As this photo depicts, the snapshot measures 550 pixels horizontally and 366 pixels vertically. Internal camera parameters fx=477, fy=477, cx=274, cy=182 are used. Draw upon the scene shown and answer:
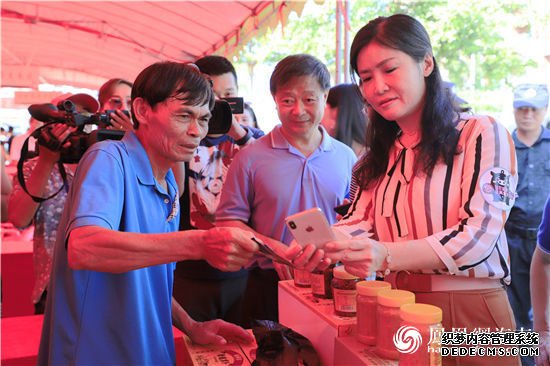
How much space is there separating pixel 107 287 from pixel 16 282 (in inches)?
98.5

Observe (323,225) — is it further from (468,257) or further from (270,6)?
(270,6)

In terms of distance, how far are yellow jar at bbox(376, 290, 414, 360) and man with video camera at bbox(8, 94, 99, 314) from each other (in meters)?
1.26

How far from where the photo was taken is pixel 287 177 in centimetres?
187

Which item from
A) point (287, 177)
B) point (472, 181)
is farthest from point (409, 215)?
point (287, 177)

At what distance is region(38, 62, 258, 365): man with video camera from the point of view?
1.02m

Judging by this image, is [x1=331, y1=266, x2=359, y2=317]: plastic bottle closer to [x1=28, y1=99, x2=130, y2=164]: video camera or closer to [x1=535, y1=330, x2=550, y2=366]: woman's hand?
[x1=535, y1=330, x2=550, y2=366]: woman's hand

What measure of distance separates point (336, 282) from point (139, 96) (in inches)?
27.7

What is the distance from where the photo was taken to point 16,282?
3.22 metres

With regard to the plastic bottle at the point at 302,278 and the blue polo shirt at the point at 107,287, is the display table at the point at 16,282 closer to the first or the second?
the blue polo shirt at the point at 107,287

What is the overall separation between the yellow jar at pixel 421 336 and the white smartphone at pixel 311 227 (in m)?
0.23

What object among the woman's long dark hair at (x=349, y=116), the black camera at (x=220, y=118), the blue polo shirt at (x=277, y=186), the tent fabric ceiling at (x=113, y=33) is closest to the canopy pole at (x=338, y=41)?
the tent fabric ceiling at (x=113, y=33)

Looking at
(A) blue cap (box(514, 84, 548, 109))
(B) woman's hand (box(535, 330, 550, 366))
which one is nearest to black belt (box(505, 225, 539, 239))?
(A) blue cap (box(514, 84, 548, 109))

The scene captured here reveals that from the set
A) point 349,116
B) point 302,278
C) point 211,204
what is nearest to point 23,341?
point 211,204

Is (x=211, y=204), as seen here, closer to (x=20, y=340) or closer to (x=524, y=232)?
(x=20, y=340)
